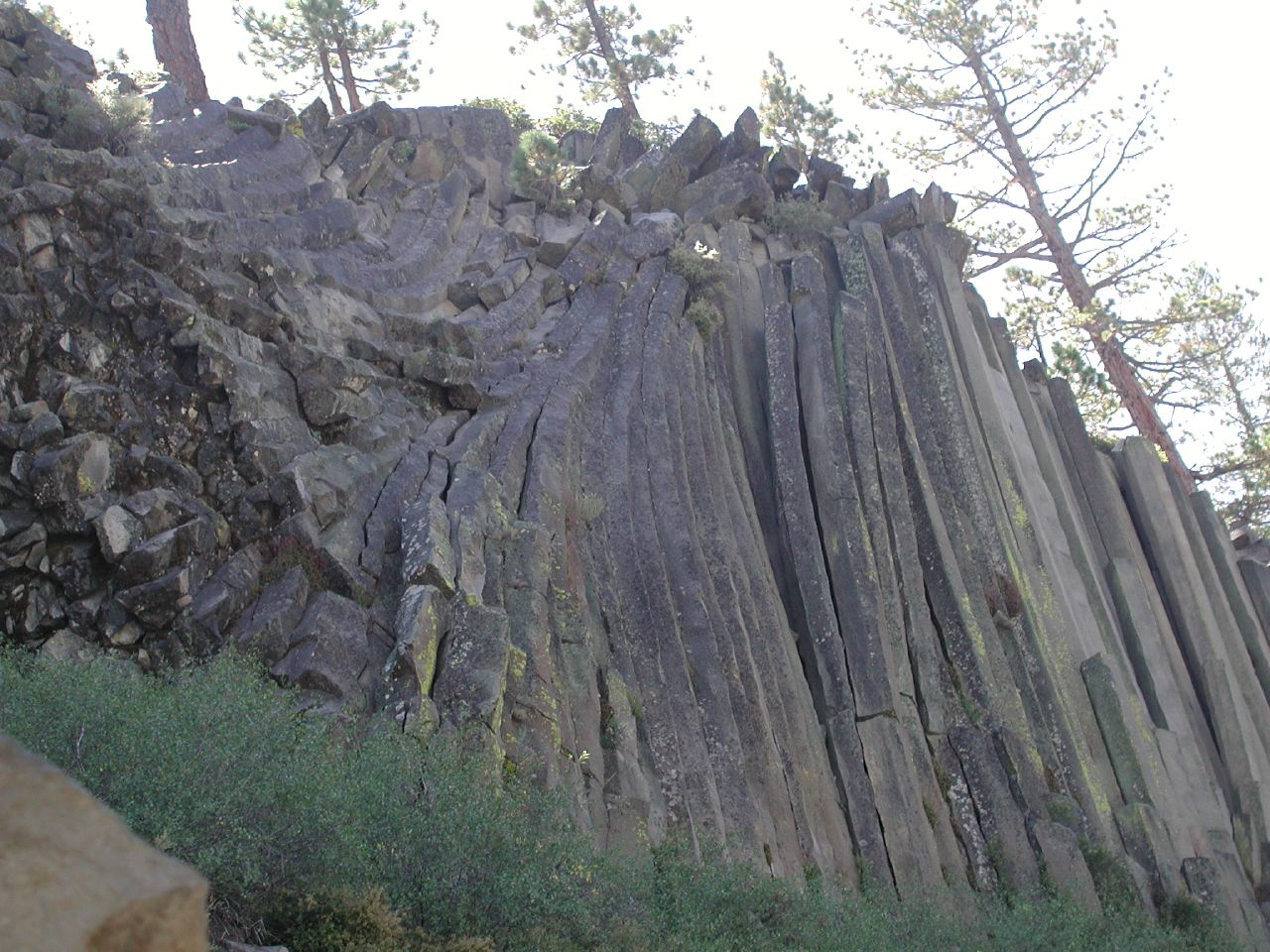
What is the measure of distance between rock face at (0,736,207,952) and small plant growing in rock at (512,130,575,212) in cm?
2287

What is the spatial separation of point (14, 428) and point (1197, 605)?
20317 mm

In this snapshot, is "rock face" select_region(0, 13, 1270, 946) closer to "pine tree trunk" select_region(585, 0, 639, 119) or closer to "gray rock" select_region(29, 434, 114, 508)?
"gray rock" select_region(29, 434, 114, 508)

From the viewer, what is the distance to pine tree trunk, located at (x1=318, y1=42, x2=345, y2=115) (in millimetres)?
34938

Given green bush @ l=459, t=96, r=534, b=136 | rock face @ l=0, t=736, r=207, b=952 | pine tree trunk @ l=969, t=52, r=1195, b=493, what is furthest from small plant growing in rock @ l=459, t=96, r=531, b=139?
rock face @ l=0, t=736, r=207, b=952

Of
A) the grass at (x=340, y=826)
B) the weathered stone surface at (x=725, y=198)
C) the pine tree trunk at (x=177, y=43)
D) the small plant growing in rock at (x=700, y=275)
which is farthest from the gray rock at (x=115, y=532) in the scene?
the weathered stone surface at (x=725, y=198)

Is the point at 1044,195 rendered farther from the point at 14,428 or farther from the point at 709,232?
the point at 14,428

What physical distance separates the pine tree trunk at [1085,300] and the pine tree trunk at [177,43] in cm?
2137

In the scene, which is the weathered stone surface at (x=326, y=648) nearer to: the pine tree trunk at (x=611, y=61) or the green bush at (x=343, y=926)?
the green bush at (x=343, y=926)

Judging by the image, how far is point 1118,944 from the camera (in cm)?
1631

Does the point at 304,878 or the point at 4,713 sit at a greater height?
the point at 4,713

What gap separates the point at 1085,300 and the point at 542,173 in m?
16.8

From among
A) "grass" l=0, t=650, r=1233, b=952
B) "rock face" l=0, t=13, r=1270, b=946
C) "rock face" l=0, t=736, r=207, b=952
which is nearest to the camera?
"rock face" l=0, t=736, r=207, b=952

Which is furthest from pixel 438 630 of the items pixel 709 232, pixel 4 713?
pixel 709 232

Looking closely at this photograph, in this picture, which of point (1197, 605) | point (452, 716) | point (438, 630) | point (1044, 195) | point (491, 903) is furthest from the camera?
point (1044, 195)
